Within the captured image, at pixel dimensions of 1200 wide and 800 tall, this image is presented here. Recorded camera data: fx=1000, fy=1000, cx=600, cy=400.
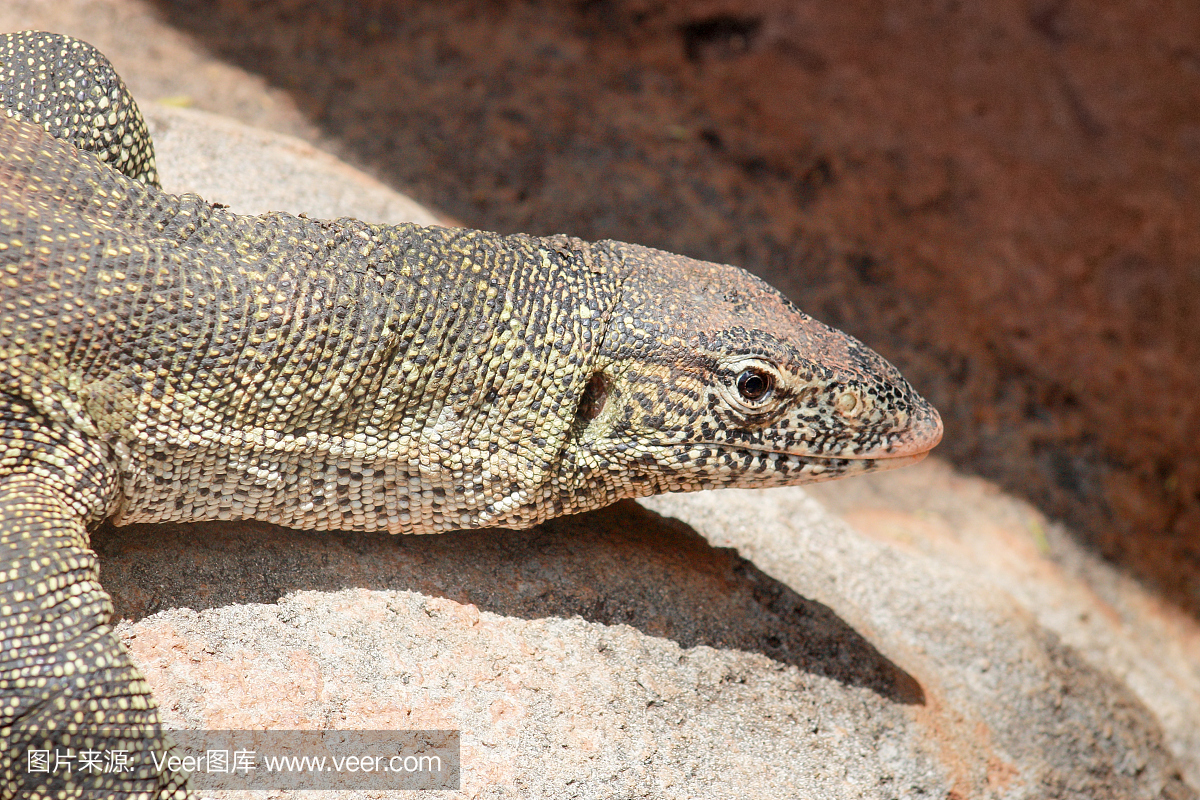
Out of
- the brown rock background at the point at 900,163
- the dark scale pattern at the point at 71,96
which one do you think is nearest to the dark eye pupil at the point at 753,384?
the dark scale pattern at the point at 71,96

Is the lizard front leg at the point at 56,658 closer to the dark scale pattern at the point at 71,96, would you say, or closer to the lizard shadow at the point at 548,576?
the lizard shadow at the point at 548,576

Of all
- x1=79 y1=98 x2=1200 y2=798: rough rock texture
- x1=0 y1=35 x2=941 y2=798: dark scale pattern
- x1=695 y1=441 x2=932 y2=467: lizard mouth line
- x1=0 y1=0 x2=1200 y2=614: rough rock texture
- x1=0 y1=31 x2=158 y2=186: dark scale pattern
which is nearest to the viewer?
x1=0 y1=35 x2=941 y2=798: dark scale pattern

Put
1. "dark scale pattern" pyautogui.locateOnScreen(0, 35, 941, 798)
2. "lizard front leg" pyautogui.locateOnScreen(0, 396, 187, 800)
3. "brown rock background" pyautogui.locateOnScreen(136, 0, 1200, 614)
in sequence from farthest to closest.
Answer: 1. "brown rock background" pyautogui.locateOnScreen(136, 0, 1200, 614)
2. "dark scale pattern" pyautogui.locateOnScreen(0, 35, 941, 798)
3. "lizard front leg" pyautogui.locateOnScreen(0, 396, 187, 800)

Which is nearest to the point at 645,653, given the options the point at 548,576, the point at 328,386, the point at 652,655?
the point at 652,655

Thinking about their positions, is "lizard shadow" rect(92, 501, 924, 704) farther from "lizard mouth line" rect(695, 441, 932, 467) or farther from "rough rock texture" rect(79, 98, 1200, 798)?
"lizard mouth line" rect(695, 441, 932, 467)

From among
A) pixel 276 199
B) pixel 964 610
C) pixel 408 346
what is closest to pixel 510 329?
pixel 408 346

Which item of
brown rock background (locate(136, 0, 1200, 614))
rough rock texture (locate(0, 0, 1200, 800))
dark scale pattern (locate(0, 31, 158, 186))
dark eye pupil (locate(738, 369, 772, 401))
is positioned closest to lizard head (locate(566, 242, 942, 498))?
dark eye pupil (locate(738, 369, 772, 401))

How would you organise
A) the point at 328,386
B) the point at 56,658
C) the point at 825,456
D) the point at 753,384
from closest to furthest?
the point at 56,658 → the point at 328,386 → the point at 753,384 → the point at 825,456

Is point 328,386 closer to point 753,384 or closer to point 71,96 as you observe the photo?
point 753,384
